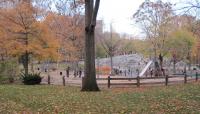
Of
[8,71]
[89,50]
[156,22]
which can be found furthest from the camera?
[156,22]

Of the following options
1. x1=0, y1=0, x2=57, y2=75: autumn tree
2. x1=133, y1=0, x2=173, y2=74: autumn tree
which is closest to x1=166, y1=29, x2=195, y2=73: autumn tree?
x1=133, y1=0, x2=173, y2=74: autumn tree

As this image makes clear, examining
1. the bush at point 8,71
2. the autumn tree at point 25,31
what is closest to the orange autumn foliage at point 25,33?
the autumn tree at point 25,31

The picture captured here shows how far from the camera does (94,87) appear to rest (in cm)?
2712

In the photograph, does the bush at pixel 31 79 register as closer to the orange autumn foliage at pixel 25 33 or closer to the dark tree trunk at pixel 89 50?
the orange autumn foliage at pixel 25 33

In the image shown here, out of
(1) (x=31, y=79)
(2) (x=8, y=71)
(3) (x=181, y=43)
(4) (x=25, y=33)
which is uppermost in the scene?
(3) (x=181, y=43)

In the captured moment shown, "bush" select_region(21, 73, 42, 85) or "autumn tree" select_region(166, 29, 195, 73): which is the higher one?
"autumn tree" select_region(166, 29, 195, 73)

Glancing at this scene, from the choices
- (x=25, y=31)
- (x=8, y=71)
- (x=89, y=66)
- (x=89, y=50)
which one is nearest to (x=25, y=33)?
(x=25, y=31)

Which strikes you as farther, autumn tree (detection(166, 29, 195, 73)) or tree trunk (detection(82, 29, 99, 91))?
autumn tree (detection(166, 29, 195, 73))

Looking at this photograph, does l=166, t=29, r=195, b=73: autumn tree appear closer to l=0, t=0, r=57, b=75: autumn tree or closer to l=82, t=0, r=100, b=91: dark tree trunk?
l=0, t=0, r=57, b=75: autumn tree

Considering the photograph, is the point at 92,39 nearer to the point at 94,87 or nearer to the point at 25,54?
the point at 94,87

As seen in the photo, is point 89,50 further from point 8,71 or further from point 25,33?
point 25,33

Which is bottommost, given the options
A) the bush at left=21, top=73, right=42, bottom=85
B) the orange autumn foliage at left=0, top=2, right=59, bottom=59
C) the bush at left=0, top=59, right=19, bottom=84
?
the bush at left=21, top=73, right=42, bottom=85

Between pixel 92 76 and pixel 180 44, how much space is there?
4140cm

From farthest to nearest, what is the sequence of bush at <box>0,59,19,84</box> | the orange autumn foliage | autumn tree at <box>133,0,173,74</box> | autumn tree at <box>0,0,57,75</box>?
1. autumn tree at <box>133,0,173,74</box>
2. autumn tree at <box>0,0,57,75</box>
3. the orange autumn foliage
4. bush at <box>0,59,19,84</box>
